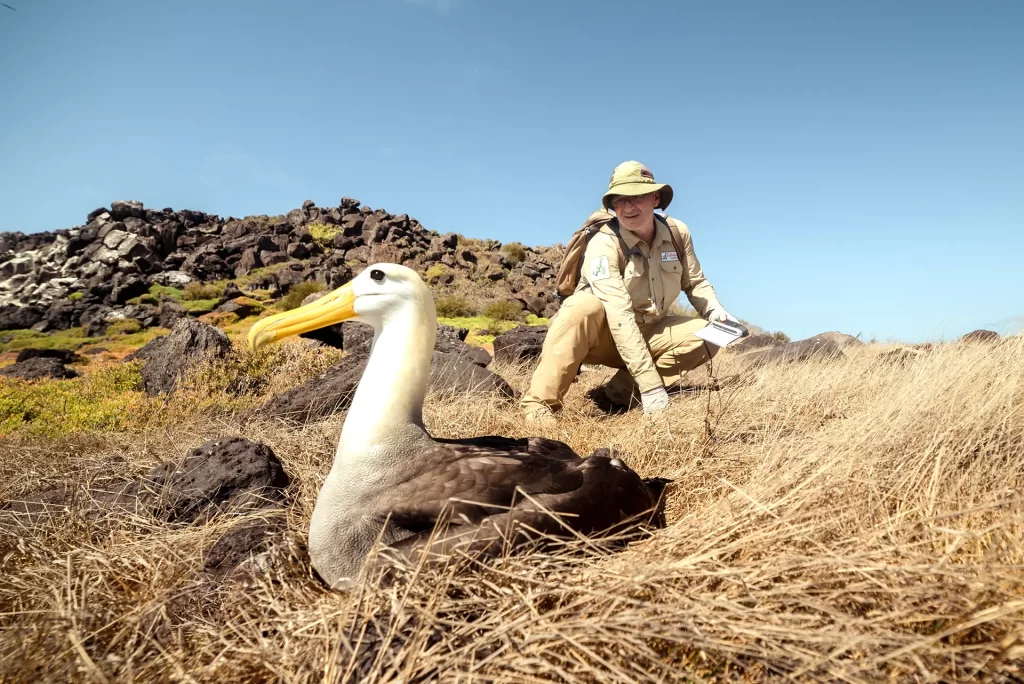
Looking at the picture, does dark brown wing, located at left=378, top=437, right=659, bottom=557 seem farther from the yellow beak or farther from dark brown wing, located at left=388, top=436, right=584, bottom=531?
the yellow beak

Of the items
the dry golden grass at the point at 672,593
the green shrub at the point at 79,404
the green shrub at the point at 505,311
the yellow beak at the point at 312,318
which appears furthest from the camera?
the green shrub at the point at 505,311

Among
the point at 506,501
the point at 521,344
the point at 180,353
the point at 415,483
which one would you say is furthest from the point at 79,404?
the point at 506,501

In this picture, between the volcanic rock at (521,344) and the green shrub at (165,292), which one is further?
the green shrub at (165,292)

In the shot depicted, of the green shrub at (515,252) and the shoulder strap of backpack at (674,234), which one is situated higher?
the green shrub at (515,252)

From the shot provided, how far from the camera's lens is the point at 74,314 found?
27859 mm

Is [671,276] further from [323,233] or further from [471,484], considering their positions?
[323,233]

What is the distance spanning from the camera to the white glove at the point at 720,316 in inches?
186

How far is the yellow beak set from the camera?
228cm

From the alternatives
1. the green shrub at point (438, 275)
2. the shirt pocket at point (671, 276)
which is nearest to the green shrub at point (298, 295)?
the green shrub at point (438, 275)

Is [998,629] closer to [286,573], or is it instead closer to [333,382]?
[286,573]

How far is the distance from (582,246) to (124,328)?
24274 millimetres

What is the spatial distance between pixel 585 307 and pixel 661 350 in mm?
991

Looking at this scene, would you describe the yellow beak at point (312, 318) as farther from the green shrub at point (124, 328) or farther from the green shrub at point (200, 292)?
the green shrub at point (200, 292)

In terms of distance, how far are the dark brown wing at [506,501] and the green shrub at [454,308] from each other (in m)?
17.8
